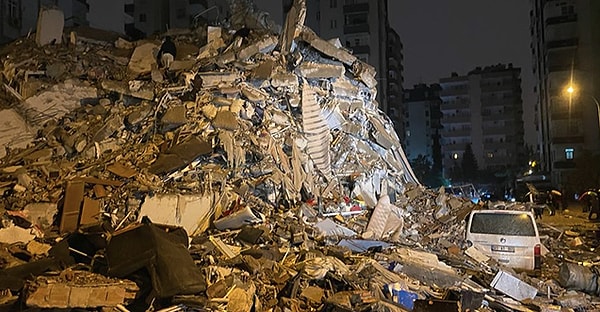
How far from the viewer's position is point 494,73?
82812 mm

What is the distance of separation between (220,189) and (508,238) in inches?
233

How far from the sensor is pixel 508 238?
9.78 metres

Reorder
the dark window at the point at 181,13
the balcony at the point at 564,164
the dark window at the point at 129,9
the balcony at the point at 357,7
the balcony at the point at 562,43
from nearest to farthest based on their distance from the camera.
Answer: the balcony at the point at 564,164
the dark window at the point at 181,13
the balcony at the point at 562,43
the dark window at the point at 129,9
the balcony at the point at 357,7

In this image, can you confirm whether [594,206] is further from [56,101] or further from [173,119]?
[56,101]

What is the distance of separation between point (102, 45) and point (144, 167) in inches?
346

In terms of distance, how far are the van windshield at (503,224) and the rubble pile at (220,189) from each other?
658 millimetres

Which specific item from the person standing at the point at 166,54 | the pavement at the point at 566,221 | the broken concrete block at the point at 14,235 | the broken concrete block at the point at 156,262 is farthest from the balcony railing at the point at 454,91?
the broken concrete block at the point at 156,262

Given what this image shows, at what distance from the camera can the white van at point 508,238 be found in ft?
31.4

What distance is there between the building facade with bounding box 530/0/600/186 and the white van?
33.9 m

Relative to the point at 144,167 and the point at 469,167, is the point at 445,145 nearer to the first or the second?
the point at 469,167

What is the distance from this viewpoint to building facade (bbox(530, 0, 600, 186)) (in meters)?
41.6

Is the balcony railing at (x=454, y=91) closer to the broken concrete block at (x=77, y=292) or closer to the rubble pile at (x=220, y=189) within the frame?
the rubble pile at (x=220, y=189)

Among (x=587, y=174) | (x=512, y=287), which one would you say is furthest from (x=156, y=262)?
(x=587, y=174)

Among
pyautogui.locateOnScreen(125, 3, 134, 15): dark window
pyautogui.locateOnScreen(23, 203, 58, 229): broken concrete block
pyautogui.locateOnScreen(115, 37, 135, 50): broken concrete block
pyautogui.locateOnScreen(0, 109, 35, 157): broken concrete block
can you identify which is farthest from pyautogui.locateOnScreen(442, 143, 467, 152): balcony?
pyautogui.locateOnScreen(23, 203, 58, 229): broken concrete block
